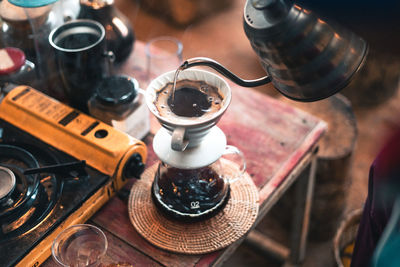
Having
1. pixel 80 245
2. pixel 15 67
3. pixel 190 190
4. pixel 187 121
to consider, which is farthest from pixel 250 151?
pixel 15 67

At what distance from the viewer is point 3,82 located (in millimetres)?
1260

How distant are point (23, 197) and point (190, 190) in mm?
350

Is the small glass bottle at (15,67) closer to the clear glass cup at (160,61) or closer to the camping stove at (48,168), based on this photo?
the camping stove at (48,168)

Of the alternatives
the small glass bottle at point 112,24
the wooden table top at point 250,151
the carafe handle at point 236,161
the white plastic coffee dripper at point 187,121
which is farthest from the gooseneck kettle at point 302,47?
the small glass bottle at point 112,24

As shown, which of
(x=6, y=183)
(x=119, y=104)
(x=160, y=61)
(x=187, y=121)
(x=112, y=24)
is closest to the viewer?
(x=187, y=121)

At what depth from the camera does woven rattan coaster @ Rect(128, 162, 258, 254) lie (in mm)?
977

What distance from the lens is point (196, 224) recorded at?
1.02m

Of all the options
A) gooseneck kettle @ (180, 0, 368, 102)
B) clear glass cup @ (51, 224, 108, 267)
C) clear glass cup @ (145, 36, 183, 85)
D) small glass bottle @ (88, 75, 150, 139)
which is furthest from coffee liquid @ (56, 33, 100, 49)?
gooseneck kettle @ (180, 0, 368, 102)

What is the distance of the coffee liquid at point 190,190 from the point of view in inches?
39.7

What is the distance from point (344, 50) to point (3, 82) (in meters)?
0.93

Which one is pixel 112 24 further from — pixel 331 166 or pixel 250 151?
pixel 331 166

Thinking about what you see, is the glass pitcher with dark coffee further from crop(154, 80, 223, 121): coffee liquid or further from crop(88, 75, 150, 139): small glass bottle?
crop(88, 75, 150, 139): small glass bottle

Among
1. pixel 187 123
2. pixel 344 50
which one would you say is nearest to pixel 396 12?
pixel 344 50

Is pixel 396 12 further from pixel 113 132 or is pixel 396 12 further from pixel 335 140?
pixel 335 140
